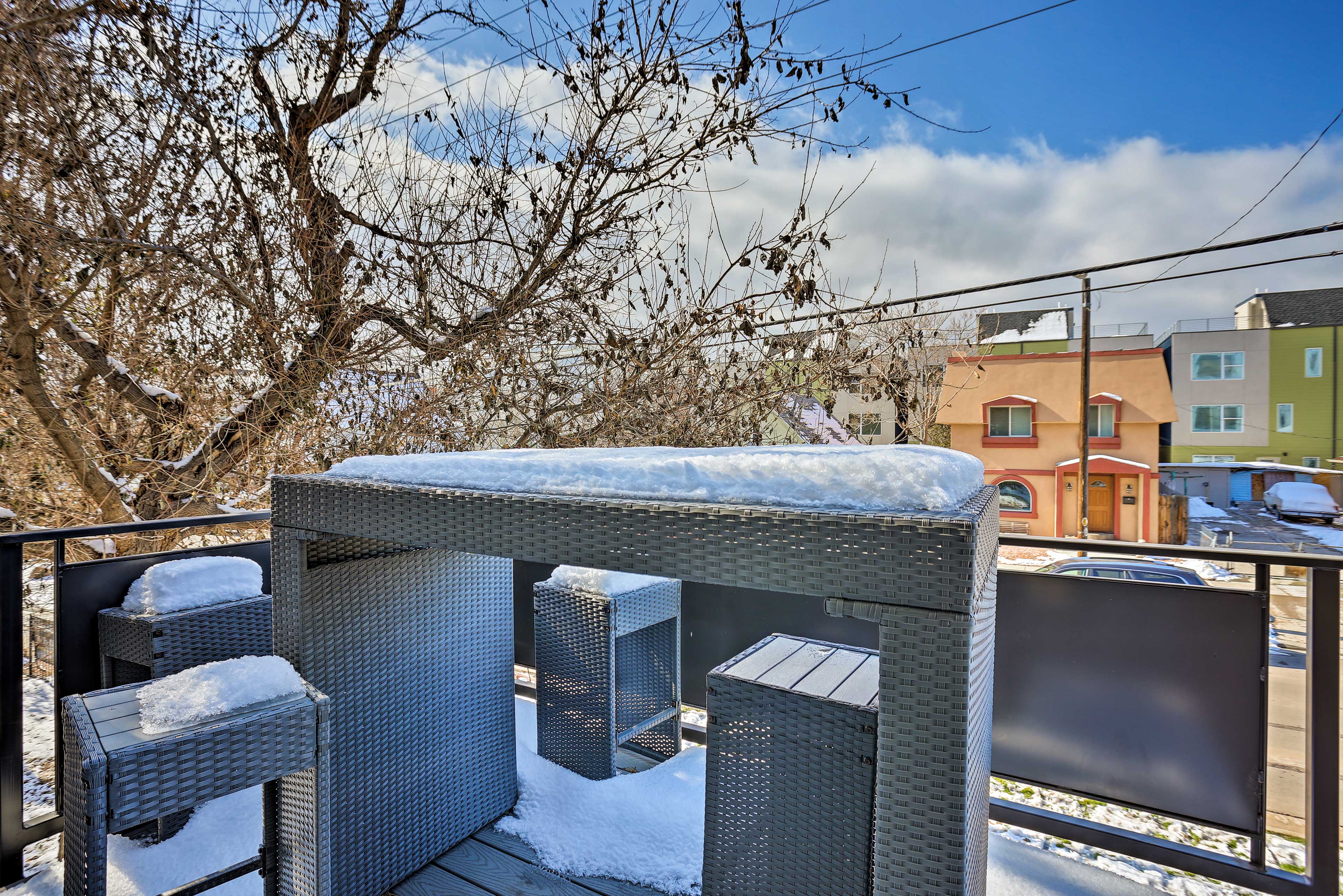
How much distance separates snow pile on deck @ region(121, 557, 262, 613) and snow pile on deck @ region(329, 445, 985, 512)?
973 millimetres

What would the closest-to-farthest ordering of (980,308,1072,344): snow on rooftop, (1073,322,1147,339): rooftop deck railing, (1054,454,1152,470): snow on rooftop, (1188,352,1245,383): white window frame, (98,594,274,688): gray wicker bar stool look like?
(98,594,274,688): gray wicker bar stool
(1073,322,1147,339): rooftop deck railing
(980,308,1072,344): snow on rooftop
(1054,454,1152,470): snow on rooftop
(1188,352,1245,383): white window frame

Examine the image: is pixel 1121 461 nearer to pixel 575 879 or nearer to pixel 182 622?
pixel 575 879

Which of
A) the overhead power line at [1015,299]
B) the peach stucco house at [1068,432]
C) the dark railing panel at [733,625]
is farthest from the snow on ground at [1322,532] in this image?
the dark railing panel at [733,625]

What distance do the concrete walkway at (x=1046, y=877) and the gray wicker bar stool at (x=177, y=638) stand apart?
6.56ft

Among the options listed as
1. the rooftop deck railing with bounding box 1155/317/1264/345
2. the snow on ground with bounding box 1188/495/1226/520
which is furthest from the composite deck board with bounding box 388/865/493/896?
the rooftop deck railing with bounding box 1155/317/1264/345

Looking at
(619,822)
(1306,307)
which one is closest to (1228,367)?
(1306,307)

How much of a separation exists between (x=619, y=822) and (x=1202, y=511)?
1995 centimetres

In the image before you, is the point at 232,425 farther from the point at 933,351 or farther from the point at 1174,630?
the point at 933,351

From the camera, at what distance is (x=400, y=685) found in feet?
4.79

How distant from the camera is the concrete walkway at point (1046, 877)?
4.61ft

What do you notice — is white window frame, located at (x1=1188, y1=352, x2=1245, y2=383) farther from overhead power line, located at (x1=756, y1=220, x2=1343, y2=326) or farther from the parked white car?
overhead power line, located at (x1=756, y1=220, x2=1343, y2=326)

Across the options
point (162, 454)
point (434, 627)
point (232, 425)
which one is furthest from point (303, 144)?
point (434, 627)

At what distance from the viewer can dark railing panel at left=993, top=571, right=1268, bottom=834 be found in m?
1.36

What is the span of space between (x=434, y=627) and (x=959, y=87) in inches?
207
